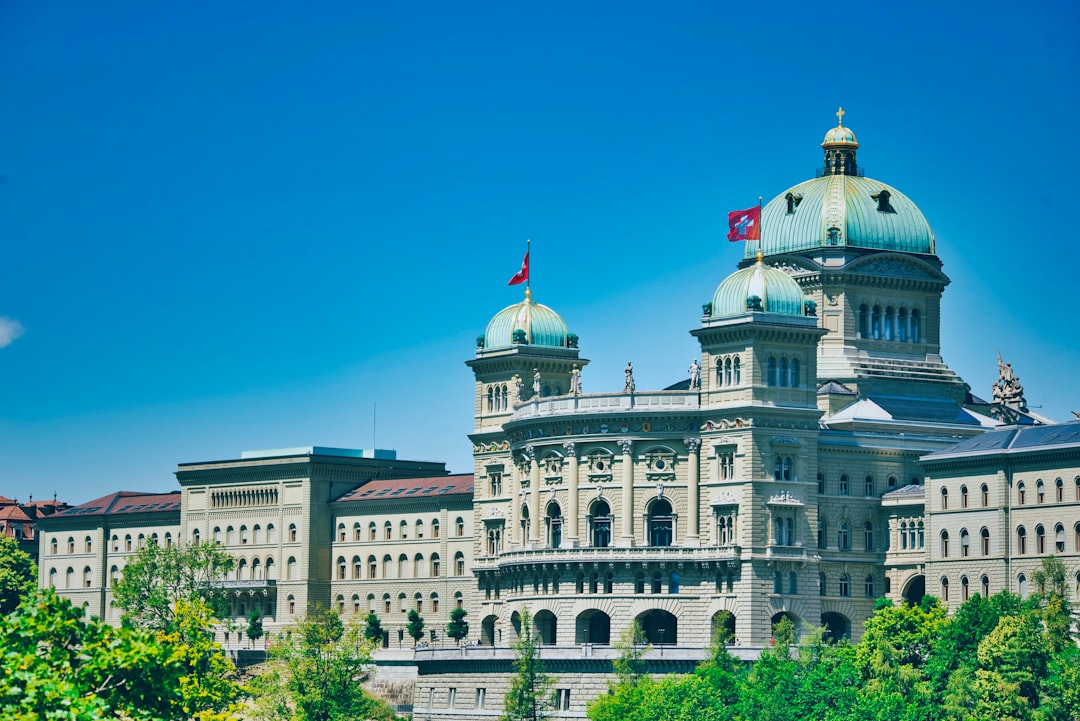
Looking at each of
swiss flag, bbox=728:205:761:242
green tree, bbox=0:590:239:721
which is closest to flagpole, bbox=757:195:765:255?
swiss flag, bbox=728:205:761:242

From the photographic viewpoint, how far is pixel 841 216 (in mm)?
187875

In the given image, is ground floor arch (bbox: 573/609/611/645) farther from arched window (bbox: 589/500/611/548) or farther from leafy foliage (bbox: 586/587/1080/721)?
leafy foliage (bbox: 586/587/1080/721)

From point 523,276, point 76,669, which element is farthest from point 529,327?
point 76,669

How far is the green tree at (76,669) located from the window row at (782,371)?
229ft

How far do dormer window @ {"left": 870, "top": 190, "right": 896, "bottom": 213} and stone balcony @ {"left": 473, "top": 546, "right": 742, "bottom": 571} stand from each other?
3287 centimetres

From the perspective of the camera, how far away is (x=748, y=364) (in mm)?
171250

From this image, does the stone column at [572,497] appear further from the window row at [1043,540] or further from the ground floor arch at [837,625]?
the window row at [1043,540]

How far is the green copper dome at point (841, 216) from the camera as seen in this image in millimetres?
188000

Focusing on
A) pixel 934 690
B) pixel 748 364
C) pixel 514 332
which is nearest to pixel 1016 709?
pixel 934 690

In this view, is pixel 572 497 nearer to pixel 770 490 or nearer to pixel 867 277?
pixel 770 490

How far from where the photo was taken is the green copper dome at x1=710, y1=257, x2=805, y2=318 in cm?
17262

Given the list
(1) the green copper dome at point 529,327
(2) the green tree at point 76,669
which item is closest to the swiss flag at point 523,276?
(1) the green copper dome at point 529,327

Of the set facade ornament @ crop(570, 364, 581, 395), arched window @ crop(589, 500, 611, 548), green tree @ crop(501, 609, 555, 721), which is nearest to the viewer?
green tree @ crop(501, 609, 555, 721)

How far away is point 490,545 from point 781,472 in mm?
28065
